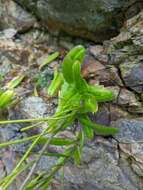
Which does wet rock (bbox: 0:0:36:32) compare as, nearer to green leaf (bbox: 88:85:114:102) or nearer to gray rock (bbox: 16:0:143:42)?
gray rock (bbox: 16:0:143:42)

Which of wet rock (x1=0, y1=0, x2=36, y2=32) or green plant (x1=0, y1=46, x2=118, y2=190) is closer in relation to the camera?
green plant (x1=0, y1=46, x2=118, y2=190)

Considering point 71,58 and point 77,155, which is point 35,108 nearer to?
point 77,155

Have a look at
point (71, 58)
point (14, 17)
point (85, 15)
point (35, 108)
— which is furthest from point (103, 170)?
point (14, 17)

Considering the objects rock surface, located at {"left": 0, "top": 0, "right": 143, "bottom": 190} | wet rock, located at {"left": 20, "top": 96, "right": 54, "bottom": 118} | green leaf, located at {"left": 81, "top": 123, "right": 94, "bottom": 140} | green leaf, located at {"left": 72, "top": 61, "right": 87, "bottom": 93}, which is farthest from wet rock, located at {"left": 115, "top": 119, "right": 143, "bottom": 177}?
wet rock, located at {"left": 20, "top": 96, "right": 54, "bottom": 118}

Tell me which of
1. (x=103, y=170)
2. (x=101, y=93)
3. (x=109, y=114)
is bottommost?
(x=103, y=170)

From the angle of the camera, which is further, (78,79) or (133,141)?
(133,141)

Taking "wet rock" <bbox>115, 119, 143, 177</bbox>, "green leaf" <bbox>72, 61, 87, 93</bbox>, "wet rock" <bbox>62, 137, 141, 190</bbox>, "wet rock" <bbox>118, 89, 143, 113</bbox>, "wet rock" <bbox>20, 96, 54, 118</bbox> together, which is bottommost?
"wet rock" <bbox>62, 137, 141, 190</bbox>

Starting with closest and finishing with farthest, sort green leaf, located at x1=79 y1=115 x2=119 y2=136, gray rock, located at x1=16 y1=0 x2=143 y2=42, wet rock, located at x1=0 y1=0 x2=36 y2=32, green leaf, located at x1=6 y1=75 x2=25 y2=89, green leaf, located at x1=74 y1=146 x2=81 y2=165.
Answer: green leaf, located at x1=79 y1=115 x2=119 y2=136
green leaf, located at x1=74 y1=146 x2=81 y2=165
gray rock, located at x1=16 y1=0 x2=143 y2=42
green leaf, located at x1=6 y1=75 x2=25 y2=89
wet rock, located at x1=0 y1=0 x2=36 y2=32
